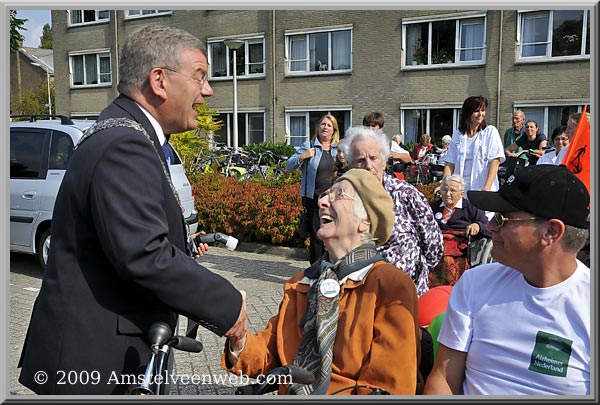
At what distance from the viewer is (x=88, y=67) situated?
2675 cm

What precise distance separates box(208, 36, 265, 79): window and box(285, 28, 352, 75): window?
125 centimetres

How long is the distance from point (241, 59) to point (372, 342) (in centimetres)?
2247

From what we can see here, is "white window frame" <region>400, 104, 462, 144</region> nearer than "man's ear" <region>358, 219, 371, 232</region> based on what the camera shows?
No

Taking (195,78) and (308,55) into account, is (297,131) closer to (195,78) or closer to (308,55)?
(308,55)

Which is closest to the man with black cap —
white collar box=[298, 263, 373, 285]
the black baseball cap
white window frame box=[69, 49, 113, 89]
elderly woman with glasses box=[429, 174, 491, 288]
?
the black baseball cap

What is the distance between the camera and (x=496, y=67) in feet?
61.1

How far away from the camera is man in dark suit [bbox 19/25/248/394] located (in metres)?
1.77

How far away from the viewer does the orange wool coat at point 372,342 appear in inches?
86.6

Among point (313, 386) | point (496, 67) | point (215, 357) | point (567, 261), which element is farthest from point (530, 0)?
point (496, 67)

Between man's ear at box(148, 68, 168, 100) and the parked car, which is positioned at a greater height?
man's ear at box(148, 68, 168, 100)

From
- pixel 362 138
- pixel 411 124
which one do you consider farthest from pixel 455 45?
pixel 362 138

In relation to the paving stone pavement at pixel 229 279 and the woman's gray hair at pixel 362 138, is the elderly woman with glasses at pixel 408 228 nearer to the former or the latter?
the woman's gray hair at pixel 362 138

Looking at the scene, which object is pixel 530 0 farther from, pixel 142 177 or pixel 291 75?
pixel 291 75

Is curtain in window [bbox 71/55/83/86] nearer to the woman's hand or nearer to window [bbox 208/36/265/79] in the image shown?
window [bbox 208/36/265/79]
